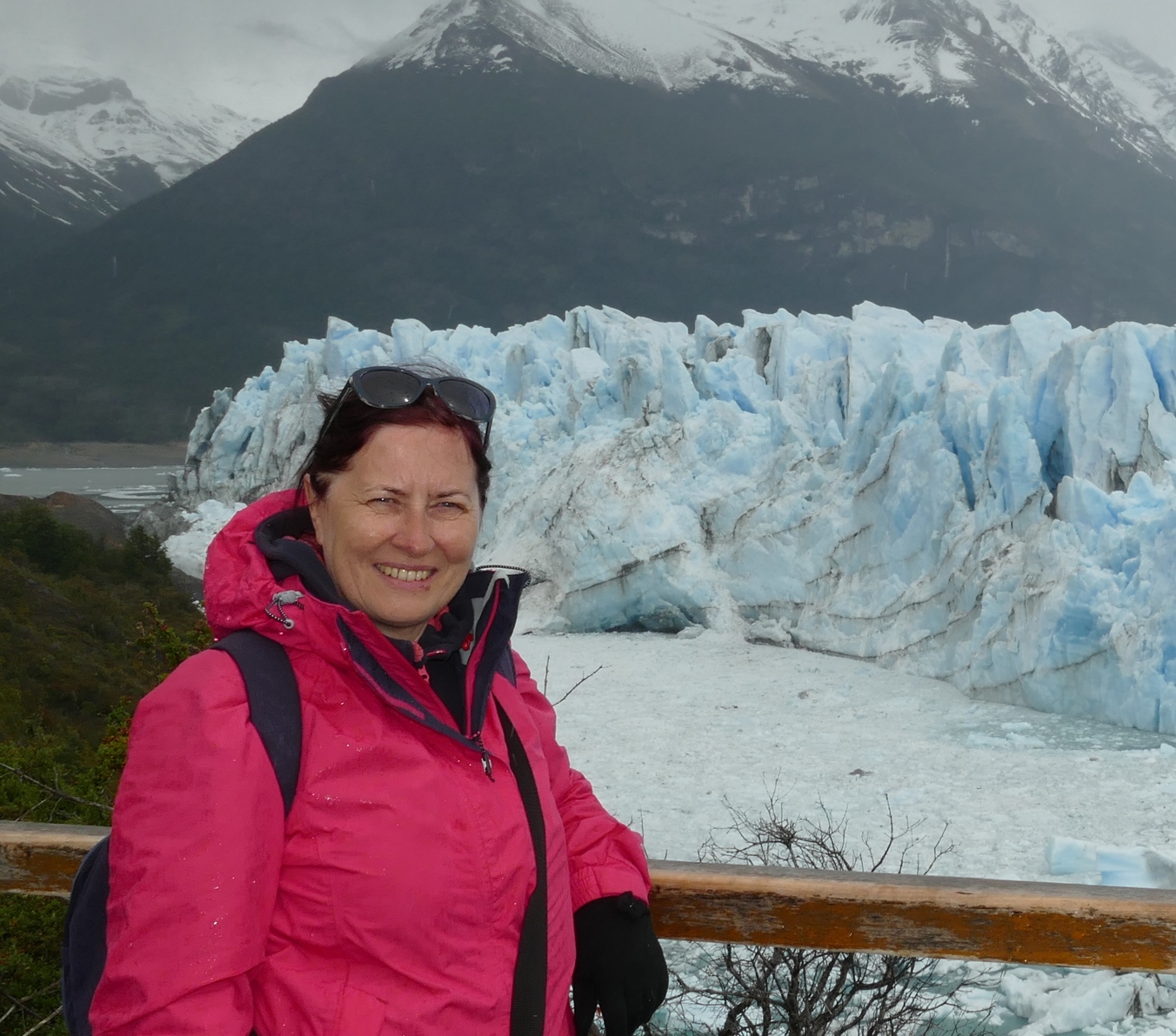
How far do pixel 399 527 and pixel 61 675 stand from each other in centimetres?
841

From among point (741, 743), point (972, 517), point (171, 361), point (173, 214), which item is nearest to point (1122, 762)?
point (741, 743)

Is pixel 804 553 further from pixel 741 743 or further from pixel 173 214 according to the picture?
pixel 173 214

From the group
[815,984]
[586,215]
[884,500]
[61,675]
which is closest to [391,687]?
[815,984]

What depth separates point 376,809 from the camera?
99 centimetres

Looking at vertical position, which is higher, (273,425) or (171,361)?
(273,425)

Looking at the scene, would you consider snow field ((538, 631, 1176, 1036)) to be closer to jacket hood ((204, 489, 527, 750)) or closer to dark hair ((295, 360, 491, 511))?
jacket hood ((204, 489, 527, 750))

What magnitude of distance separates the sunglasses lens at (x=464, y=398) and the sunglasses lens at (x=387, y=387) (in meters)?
0.03

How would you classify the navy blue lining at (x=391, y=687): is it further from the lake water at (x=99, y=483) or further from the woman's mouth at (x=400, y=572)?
the lake water at (x=99, y=483)

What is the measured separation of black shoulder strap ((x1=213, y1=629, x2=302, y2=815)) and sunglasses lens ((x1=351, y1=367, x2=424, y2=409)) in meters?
0.33

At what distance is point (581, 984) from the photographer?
1.25 m

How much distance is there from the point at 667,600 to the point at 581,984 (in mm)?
10885

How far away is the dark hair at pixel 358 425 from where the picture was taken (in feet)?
3.87

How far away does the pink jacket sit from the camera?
0.88 m

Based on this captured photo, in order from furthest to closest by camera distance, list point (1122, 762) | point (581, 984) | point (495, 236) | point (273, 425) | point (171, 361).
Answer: point (495, 236) < point (171, 361) < point (273, 425) < point (1122, 762) < point (581, 984)
